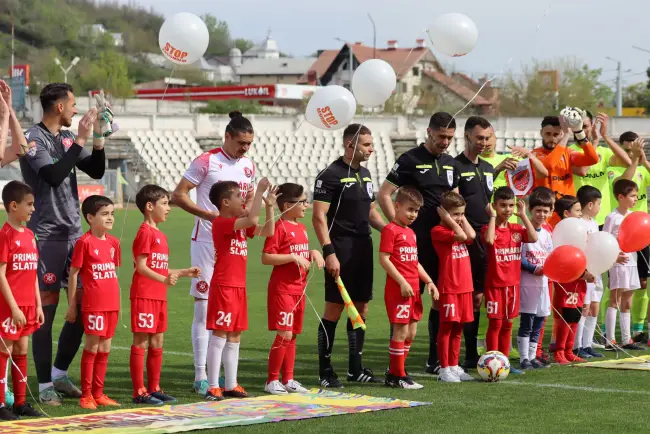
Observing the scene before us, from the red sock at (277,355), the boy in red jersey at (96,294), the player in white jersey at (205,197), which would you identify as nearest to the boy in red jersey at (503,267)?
the red sock at (277,355)

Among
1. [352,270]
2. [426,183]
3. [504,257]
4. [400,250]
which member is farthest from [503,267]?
[352,270]

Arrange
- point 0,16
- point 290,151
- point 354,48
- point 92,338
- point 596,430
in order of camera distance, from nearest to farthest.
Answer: point 596,430
point 92,338
point 290,151
point 354,48
point 0,16

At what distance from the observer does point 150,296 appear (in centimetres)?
780

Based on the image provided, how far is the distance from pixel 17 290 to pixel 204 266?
5.64ft

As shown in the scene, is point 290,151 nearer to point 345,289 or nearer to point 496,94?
point 496,94

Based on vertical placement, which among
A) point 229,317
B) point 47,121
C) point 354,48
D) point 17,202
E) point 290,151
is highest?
point 354,48

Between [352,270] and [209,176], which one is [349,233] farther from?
[209,176]

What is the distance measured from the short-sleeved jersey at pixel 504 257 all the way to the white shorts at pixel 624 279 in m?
1.81

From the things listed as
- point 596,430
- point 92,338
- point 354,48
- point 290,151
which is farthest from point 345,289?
point 354,48

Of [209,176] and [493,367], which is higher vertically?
[209,176]

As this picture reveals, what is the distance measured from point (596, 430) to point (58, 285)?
3964 millimetres

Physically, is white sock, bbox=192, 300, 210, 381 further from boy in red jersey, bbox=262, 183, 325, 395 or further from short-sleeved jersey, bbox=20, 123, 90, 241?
short-sleeved jersey, bbox=20, 123, 90, 241

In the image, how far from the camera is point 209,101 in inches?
3147

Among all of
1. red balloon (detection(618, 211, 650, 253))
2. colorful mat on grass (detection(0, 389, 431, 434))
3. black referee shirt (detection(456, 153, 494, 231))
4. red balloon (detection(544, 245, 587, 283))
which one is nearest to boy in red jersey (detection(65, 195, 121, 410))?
colorful mat on grass (detection(0, 389, 431, 434))
